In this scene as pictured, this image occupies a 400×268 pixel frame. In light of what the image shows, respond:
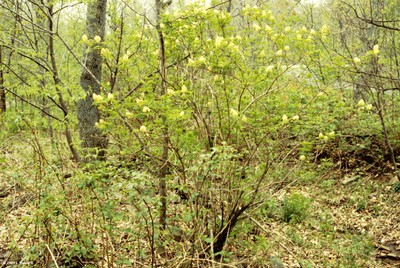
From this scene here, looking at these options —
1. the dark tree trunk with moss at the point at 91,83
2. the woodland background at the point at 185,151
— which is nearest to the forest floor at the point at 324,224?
the woodland background at the point at 185,151

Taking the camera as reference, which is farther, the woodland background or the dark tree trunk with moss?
the dark tree trunk with moss

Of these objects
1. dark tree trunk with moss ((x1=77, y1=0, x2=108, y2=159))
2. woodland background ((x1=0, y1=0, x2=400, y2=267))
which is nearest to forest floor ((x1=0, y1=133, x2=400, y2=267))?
woodland background ((x1=0, y1=0, x2=400, y2=267))

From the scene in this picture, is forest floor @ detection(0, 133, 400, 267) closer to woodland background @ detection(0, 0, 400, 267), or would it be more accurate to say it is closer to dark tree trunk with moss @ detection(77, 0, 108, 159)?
woodland background @ detection(0, 0, 400, 267)

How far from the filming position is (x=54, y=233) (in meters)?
3.14

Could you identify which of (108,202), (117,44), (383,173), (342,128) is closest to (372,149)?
(383,173)

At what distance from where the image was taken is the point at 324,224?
5.67 m

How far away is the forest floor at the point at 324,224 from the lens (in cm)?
396

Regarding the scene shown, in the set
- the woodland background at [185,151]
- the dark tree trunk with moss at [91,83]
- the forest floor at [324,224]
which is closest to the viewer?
the woodland background at [185,151]

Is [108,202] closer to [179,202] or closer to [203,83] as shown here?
[203,83]

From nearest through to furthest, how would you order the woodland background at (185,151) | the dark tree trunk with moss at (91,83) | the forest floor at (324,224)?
the woodland background at (185,151) < the forest floor at (324,224) < the dark tree trunk with moss at (91,83)

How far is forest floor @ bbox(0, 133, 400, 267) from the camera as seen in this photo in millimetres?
3957

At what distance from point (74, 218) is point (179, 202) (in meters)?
1.87

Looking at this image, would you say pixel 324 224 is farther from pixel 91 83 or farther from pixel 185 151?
pixel 91 83

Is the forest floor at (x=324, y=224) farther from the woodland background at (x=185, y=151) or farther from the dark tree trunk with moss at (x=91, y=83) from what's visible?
the dark tree trunk with moss at (x=91, y=83)
